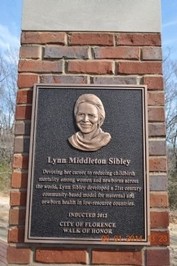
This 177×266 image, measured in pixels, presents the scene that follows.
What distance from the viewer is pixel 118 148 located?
2.58 metres

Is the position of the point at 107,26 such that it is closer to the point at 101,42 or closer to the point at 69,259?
the point at 101,42

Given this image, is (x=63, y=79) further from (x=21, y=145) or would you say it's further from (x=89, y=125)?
(x=21, y=145)

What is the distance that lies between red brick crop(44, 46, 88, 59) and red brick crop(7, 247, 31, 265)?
141cm

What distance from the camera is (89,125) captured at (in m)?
2.59

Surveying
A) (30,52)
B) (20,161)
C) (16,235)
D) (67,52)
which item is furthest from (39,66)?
(16,235)

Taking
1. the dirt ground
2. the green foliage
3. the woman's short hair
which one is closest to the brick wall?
the woman's short hair

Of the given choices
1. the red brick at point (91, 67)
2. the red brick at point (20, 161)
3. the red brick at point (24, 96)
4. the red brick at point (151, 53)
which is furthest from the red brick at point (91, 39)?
the red brick at point (20, 161)

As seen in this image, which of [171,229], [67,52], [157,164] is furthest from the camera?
[171,229]

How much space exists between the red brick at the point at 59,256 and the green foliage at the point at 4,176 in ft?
51.6

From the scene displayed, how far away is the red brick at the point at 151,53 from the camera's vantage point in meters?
2.71

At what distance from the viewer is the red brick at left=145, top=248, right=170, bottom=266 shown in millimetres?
2406

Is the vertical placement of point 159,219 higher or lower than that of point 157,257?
higher

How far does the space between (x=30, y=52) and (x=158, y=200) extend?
1442 millimetres

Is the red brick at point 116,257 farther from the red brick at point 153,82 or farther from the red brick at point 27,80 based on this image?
the red brick at point 27,80
